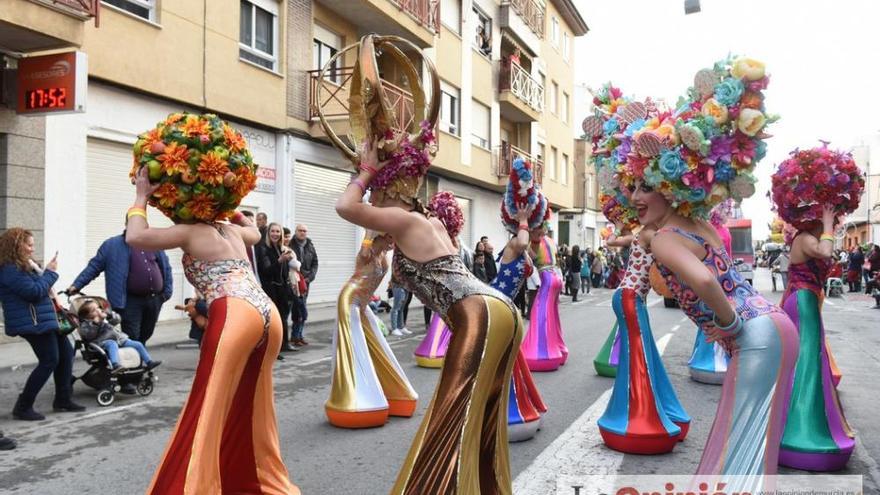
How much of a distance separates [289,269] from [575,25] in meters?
31.5

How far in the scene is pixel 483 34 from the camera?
25.4 meters

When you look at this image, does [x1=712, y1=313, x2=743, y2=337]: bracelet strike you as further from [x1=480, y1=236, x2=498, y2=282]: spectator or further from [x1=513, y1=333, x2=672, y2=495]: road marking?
[x1=480, y1=236, x2=498, y2=282]: spectator

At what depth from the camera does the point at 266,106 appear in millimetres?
15016

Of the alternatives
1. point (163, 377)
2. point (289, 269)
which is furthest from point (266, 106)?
point (163, 377)

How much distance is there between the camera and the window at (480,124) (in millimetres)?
24531

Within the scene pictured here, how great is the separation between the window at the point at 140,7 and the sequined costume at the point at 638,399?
1024 centimetres

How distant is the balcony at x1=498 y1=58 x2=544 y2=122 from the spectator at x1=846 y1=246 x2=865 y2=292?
45.5 feet

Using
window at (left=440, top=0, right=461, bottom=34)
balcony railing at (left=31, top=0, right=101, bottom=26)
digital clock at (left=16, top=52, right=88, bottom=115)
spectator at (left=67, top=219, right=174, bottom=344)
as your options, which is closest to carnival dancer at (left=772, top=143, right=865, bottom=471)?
spectator at (left=67, top=219, right=174, bottom=344)

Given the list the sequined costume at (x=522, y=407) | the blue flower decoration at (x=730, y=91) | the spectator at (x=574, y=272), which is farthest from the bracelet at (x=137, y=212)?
the spectator at (x=574, y=272)

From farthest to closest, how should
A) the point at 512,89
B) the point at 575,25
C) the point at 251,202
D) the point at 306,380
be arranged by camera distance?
the point at 575,25 < the point at 512,89 < the point at 251,202 < the point at 306,380

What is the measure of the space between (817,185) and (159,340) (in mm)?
9127

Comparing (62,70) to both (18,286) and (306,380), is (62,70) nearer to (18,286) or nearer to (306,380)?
(18,286)

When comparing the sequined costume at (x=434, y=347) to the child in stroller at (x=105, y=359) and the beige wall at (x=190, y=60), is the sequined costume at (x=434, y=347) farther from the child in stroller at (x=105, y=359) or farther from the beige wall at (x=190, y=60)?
the beige wall at (x=190, y=60)

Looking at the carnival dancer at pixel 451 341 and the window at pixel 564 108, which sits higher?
the window at pixel 564 108
